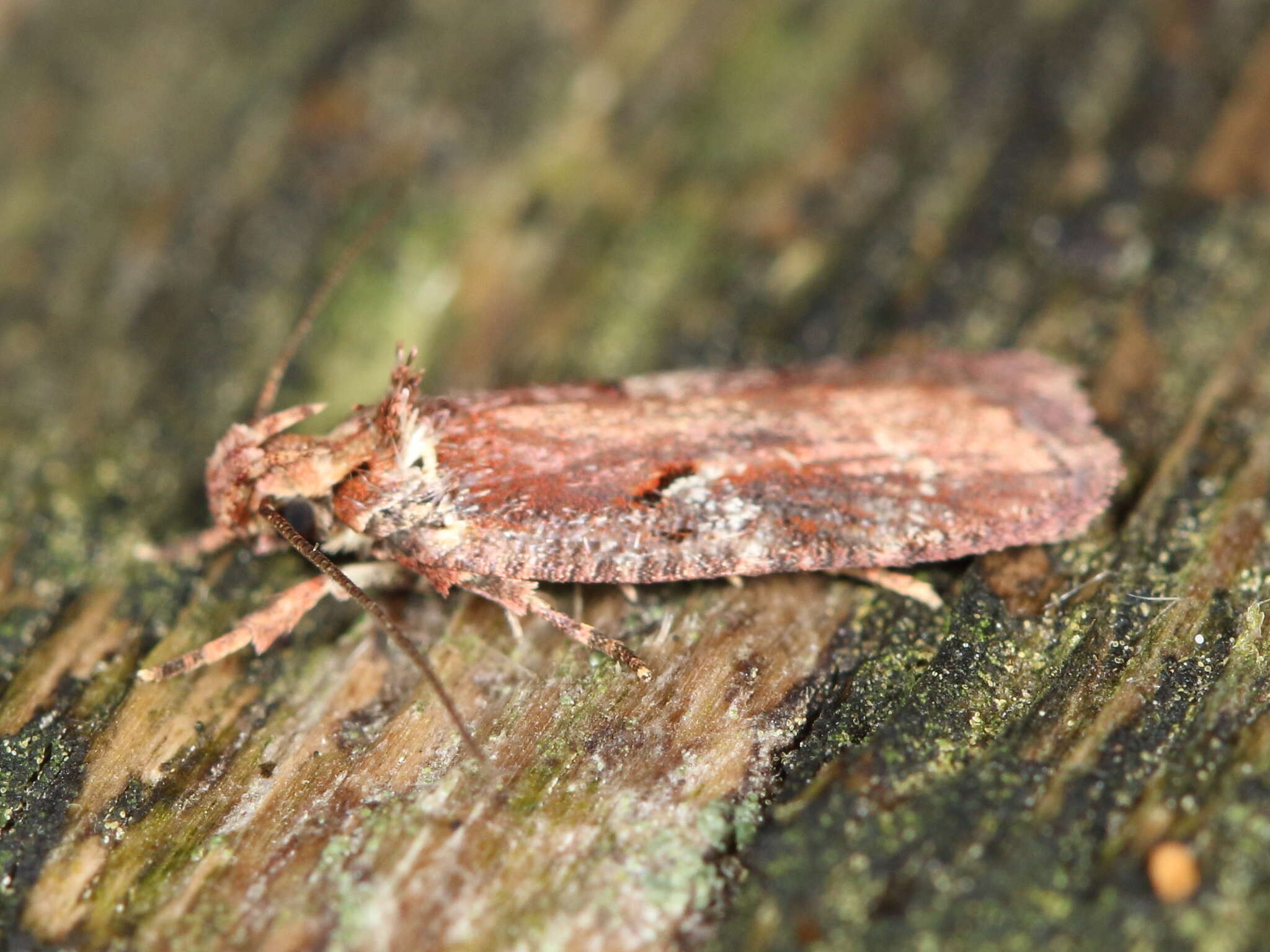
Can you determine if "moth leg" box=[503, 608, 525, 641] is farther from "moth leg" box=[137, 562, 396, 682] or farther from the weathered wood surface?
"moth leg" box=[137, 562, 396, 682]

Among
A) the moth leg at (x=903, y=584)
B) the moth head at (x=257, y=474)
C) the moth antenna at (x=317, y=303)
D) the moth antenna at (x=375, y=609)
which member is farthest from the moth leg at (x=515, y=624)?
the moth antenna at (x=317, y=303)

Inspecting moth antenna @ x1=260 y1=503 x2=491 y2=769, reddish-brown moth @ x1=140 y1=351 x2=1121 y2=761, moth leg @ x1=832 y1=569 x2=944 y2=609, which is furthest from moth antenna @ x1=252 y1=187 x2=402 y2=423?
moth leg @ x1=832 y1=569 x2=944 y2=609

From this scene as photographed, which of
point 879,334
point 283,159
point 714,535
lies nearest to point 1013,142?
point 879,334

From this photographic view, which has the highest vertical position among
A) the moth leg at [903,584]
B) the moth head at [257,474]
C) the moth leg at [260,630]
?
the moth head at [257,474]

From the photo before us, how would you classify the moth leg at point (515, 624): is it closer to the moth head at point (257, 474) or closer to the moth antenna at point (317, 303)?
the moth head at point (257, 474)

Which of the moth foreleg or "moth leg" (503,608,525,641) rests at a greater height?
the moth foreleg
